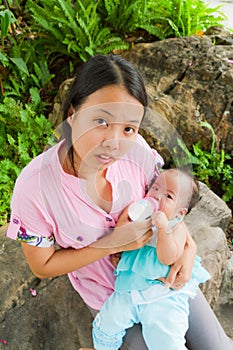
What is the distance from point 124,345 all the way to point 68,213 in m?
0.69

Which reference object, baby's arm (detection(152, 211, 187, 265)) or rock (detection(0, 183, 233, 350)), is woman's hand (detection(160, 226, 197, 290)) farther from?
rock (detection(0, 183, 233, 350))

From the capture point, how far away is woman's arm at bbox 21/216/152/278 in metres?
1.68

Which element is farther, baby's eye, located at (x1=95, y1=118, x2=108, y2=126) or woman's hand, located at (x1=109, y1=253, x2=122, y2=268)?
woman's hand, located at (x1=109, y1=253, x2=122, y2=268)

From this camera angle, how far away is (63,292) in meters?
2.43

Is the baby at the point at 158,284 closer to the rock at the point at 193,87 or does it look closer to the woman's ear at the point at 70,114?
the woman's ear at the point at 70,114

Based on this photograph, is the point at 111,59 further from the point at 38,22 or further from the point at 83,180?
the point at 38,22

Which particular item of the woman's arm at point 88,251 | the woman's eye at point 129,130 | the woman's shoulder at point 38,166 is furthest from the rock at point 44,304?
the woman's eye at point 129,130

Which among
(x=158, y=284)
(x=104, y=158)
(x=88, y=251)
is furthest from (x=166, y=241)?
(x=104, y=158)

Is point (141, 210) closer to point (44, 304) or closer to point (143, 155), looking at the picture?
point (143, 155)

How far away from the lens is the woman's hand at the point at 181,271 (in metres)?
1.77

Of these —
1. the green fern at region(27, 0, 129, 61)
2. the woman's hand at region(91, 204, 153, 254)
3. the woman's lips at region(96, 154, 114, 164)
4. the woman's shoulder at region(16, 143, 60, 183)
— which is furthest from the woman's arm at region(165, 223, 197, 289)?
the green fern at region(27, 0, 129, 61)

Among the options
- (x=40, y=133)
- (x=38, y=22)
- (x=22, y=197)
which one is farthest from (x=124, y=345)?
(x=38, y=22)

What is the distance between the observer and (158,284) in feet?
5.83

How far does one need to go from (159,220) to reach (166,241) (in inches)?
4.2
